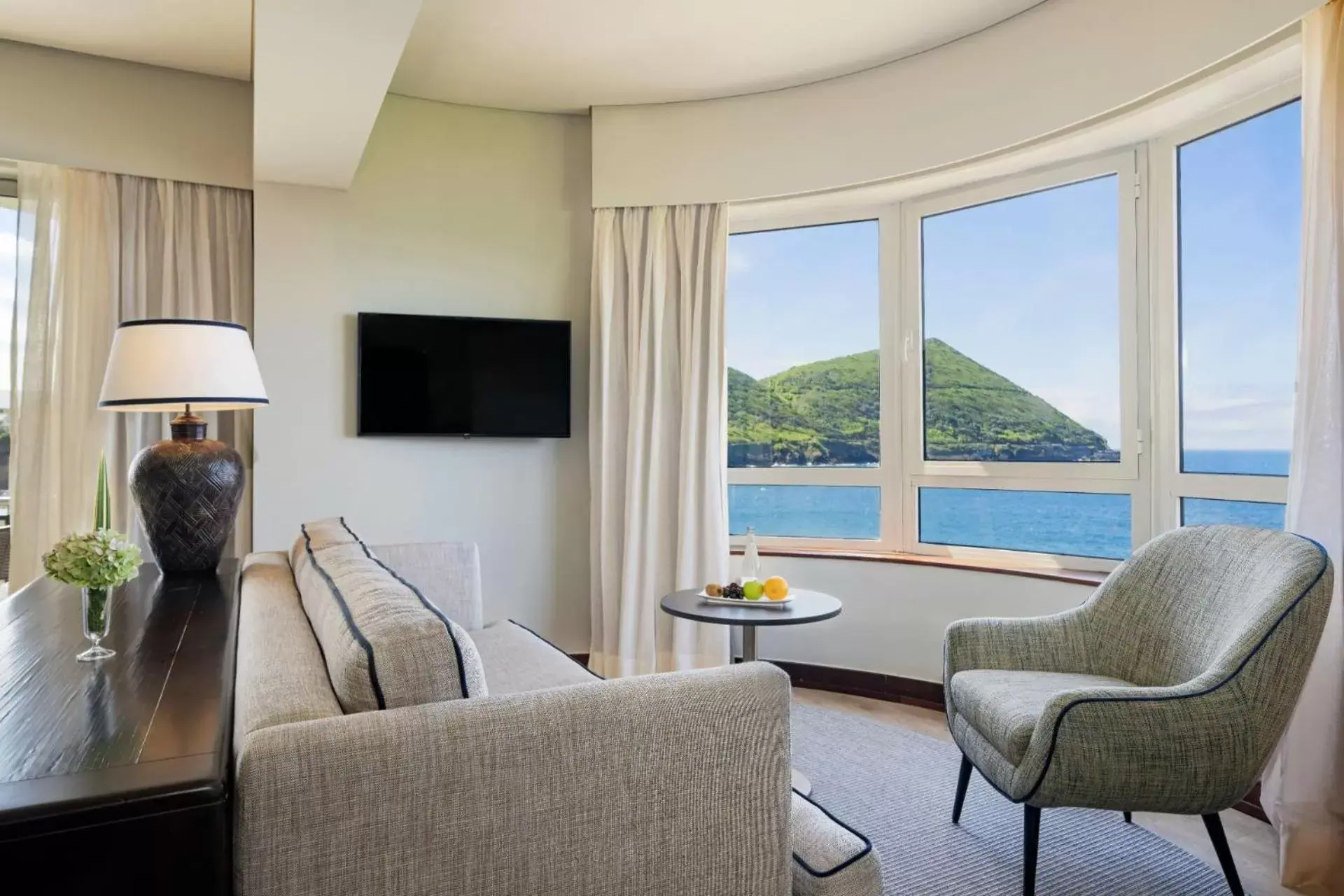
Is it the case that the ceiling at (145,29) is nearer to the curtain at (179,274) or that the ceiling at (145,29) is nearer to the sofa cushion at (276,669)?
the curtain at (179,274)

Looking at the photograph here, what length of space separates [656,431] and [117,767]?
3.02 metres

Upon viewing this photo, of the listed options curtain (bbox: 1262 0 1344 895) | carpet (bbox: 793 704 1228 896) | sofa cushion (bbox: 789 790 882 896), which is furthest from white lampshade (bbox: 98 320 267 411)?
curtain (bbox: 1262 0 1344 895)

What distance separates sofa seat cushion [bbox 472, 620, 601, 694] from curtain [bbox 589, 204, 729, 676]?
1.03 metres

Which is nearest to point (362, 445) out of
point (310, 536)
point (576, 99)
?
point (310, 536)

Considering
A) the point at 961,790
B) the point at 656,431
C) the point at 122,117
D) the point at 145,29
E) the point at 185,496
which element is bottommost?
the point at 961,790

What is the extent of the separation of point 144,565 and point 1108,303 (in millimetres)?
3488

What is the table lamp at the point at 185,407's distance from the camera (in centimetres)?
219

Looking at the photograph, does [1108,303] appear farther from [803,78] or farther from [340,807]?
[340,807]

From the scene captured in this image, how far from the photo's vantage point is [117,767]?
92 centimetres

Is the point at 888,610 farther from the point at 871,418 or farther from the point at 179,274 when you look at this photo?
the point at 179,274

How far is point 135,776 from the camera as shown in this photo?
0.89m

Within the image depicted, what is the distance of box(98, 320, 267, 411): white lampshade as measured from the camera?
7.14ft

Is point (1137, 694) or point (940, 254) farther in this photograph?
point (940, 254)

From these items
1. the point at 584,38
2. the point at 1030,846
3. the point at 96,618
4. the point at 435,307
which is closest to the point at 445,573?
the point at 435,307
